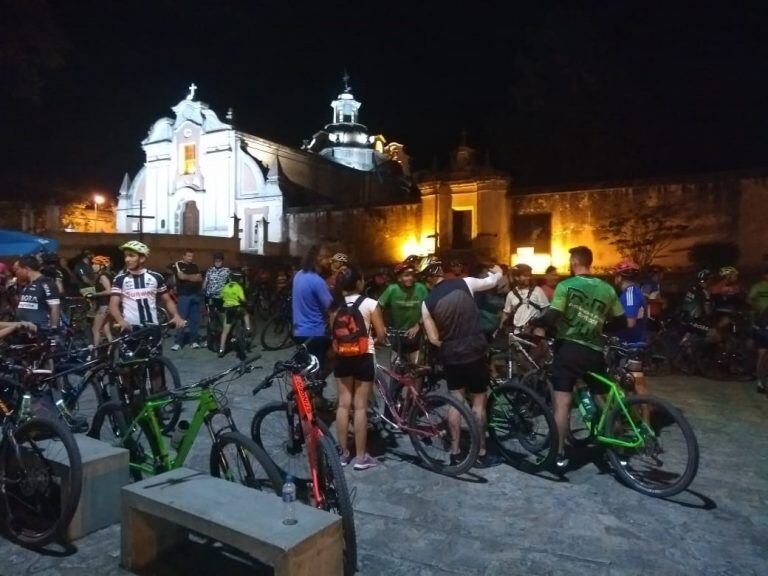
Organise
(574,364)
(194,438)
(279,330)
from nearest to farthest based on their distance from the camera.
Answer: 1. (194,438)
2. (574,364)
3. (279,330)

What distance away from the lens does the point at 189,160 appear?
3878cm

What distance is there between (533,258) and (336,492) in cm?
1822

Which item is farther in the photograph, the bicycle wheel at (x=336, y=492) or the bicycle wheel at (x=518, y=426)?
the bicycle wheel at (x=518, y=426)

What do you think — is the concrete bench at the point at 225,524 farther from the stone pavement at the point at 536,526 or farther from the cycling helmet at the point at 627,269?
the cycling helmet at the point at 627,269

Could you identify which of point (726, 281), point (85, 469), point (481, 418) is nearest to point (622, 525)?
point (481, 418)

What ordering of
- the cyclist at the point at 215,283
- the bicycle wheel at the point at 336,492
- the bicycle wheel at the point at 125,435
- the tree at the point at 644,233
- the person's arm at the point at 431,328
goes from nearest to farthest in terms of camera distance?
the bicycle wheel at the point at 336,492
the bicycle wheel at the point at 125,435
the person's arm at the point at 431,328
the cyclist at the point at 215,283
the tree at the point at 644,233

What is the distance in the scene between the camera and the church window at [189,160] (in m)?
38.4

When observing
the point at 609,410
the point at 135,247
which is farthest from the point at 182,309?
the point at 609,410

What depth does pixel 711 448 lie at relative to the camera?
5.98m

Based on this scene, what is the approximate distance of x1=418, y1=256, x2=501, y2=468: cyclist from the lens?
5.28m

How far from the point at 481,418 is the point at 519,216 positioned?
17.3m

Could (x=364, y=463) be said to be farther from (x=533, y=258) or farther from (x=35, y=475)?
(x=533, y=258)

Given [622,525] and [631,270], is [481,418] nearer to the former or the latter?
[622,525]

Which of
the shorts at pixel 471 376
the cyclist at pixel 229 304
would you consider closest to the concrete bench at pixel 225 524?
the shorts at pixel 471 376
